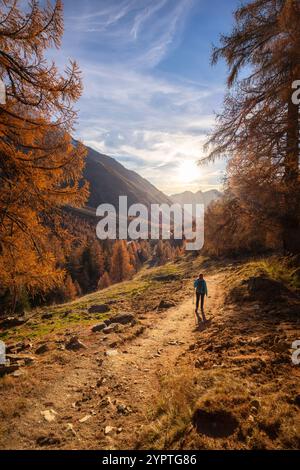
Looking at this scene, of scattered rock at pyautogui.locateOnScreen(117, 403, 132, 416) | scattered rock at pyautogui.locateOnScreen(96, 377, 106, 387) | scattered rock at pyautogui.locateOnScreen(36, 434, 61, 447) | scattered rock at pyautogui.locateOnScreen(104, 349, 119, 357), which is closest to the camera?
scattered rock at pyautogui.locateOnScreen(36, 434, 61, 447)

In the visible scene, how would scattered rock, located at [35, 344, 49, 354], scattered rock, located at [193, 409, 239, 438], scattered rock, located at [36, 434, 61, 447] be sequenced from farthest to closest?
scattered rock, located at [35, 344, 49, 354] < scattered rock, located at [36, 434, 61, 447] < scattered rock, located at [193, 409, 239, 438]

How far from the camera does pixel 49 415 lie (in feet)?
17.0

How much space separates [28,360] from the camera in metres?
7.64

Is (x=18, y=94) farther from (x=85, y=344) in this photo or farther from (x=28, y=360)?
(x=85, y=344)

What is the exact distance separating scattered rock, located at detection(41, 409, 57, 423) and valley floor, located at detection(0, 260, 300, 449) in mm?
18

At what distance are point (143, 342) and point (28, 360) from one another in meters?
3.57

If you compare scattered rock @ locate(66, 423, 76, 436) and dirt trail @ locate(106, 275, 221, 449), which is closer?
scattered rock @ locate(66, 423, 76, 436)

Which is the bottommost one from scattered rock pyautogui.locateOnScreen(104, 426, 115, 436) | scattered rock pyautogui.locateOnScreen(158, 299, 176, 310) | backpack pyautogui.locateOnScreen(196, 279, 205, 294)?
scattered rock pyautogui.locateOnScreen(158, 299, 176, 310)

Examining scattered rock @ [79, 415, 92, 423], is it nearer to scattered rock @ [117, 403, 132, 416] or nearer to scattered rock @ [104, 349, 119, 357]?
scattered rock @ [117, 403, 132, 416]

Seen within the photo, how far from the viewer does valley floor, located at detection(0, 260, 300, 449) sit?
399cm

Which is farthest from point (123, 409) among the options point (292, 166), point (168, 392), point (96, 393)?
point (292, 166)

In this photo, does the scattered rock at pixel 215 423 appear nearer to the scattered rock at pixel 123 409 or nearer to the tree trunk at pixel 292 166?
the scattered rock at pixel 123 409

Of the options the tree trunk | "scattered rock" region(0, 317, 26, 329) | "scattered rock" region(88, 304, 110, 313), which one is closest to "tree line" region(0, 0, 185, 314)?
the tree trunk

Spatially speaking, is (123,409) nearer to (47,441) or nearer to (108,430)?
(108,430)
